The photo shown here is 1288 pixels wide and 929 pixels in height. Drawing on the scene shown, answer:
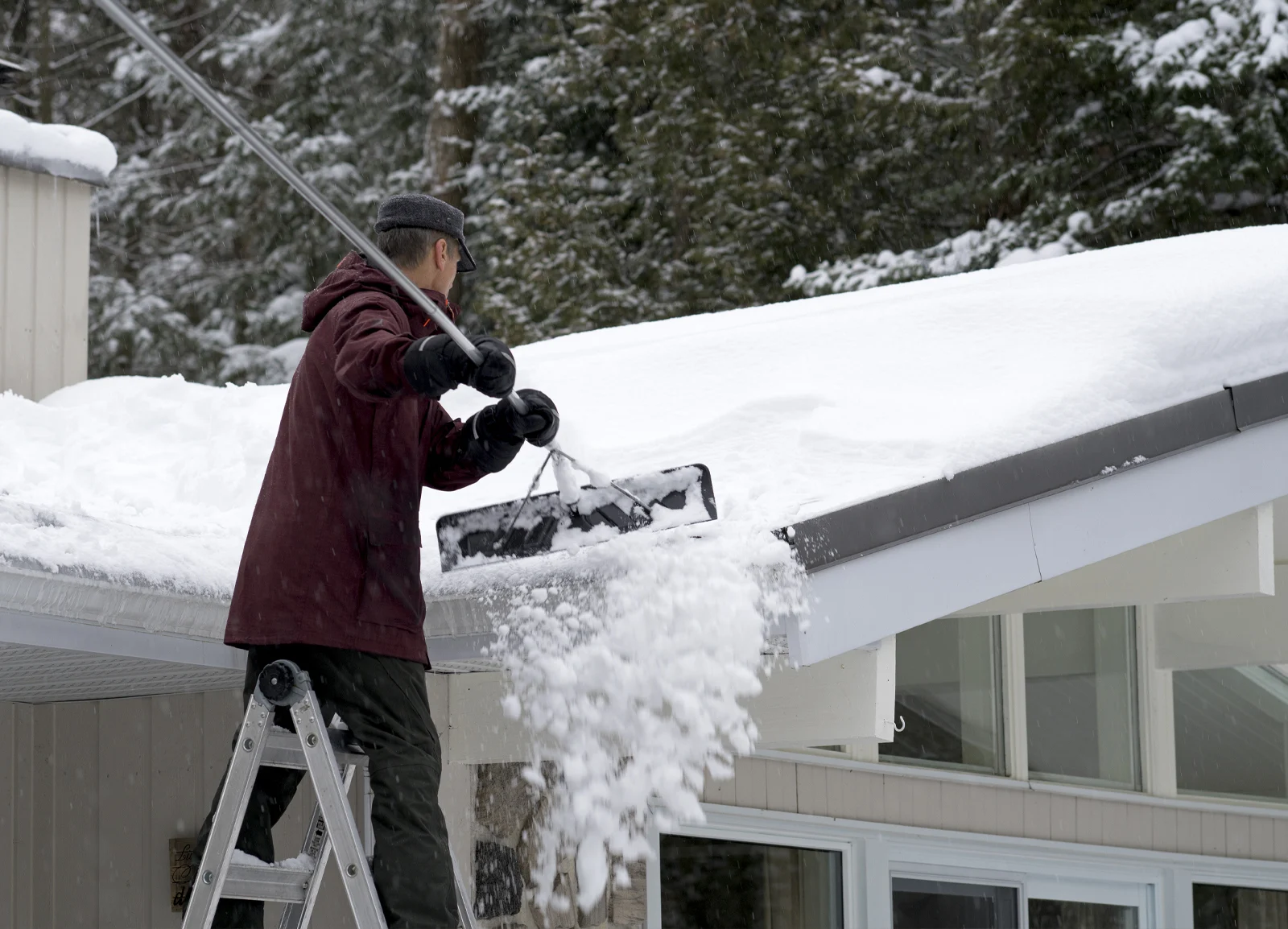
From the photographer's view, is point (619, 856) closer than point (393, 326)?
No

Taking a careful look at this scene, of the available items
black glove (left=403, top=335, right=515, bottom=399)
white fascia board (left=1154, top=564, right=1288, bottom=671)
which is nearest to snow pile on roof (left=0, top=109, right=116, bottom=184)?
black glove (left=403, top=335, right=515, bottom=399)

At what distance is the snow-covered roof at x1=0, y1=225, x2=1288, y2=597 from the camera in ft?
9.64

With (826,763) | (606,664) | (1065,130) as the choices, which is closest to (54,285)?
(826,763)

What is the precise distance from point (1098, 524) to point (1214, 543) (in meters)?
0.62

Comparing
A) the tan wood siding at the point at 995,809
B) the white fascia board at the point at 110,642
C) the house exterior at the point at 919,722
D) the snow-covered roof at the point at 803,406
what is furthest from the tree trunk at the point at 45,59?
the white fascia board at the point at 110,642

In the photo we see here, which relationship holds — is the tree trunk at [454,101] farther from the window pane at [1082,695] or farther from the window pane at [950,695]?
the window pane at [950,695]

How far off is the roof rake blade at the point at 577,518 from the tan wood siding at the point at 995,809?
228 cm

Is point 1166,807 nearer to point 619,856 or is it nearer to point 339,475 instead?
point 619,856

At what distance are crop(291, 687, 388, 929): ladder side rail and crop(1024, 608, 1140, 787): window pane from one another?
161 inches

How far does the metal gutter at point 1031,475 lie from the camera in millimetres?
2672

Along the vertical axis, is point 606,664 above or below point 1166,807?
above

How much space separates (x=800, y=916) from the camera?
539 cm

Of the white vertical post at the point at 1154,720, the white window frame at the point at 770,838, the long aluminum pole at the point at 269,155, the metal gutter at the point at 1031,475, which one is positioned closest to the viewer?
the long aluminum pole at the point at 269,155

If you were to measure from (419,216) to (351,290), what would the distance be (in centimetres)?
26
